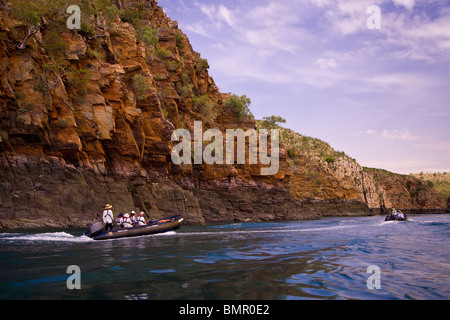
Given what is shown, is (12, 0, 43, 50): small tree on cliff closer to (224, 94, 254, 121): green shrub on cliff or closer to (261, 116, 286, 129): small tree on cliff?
(224, 94, 254, 121): green shrub on cliff

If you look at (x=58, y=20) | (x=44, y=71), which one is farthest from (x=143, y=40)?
(x=44, y=71)

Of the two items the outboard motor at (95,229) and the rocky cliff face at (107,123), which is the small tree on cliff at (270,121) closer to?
the rocky cliff face at (107,123)

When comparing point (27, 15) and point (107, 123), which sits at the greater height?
point (27, 15)

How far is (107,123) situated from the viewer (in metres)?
31.1

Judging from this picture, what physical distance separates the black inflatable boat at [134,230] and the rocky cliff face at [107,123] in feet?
23.8

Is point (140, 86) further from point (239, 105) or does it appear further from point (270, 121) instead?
point (270, 121)

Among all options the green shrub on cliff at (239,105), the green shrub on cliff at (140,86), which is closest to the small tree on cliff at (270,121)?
the green shrub on cliff at (239,105)

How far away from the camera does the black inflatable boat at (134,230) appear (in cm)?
1934

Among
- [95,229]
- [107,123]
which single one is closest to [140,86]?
[107,123]

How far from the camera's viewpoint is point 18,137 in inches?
1017

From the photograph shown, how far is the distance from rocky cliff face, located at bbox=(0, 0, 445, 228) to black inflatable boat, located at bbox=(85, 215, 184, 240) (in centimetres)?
726

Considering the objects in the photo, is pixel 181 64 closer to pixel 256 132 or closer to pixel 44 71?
pixel 256 132

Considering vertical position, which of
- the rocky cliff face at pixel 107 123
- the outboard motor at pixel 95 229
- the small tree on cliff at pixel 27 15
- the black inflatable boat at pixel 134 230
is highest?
the small tree on cliff at pixel 27 15

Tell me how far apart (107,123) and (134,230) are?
13270mm
